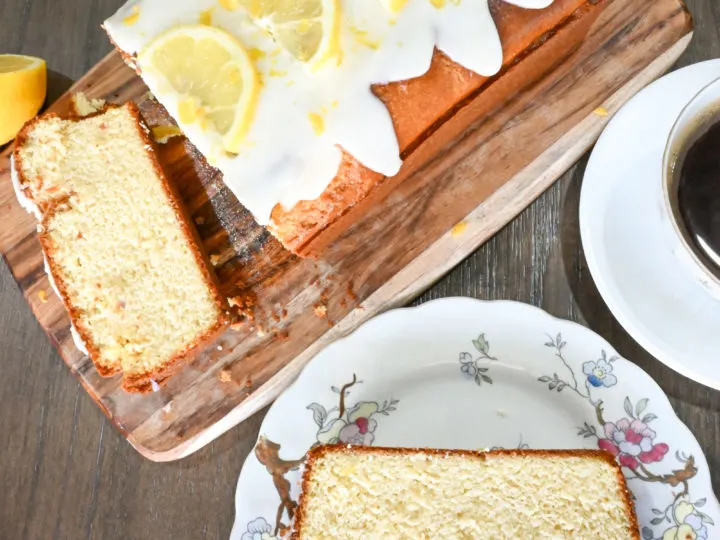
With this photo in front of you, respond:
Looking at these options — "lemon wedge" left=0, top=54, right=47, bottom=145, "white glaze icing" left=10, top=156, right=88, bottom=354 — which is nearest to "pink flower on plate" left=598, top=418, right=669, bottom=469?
"white glaze icing" left=10, top=156, right=88, bottom=354

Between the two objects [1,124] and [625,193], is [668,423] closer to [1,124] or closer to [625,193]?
[625,193]

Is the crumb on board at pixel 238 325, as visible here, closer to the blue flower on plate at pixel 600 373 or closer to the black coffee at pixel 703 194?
the blue flower on plate at pixel 600 373

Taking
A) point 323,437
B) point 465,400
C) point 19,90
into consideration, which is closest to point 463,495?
point 465,400

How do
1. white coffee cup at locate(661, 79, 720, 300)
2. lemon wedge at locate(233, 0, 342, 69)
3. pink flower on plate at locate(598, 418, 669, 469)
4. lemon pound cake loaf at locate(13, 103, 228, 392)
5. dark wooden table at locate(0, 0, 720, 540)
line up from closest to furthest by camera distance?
white coffee cup at locate(661, 79, 720, 300) < lemon wedge at locate(233, 0, 342, 69) < pink flower on plate at locate(598, 418, 669, 469) < lemon pound cake loaf at locate(13, 103, 228, 392) < dark wooden table at locate(0, 0, 720, 540)

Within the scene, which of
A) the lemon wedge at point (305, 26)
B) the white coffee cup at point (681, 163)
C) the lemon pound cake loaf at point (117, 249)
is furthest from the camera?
the lemon pound cake loaf at point (117, 249)

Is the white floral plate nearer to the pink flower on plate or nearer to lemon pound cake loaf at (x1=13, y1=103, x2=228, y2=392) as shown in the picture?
the pink flower on plate

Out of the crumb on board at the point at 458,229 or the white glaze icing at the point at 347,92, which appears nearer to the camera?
the white glaze icing at the point at 347,92

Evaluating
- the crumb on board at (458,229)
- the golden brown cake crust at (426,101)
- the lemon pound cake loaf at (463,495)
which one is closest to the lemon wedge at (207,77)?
the golden brown cake crust at (426,101)
